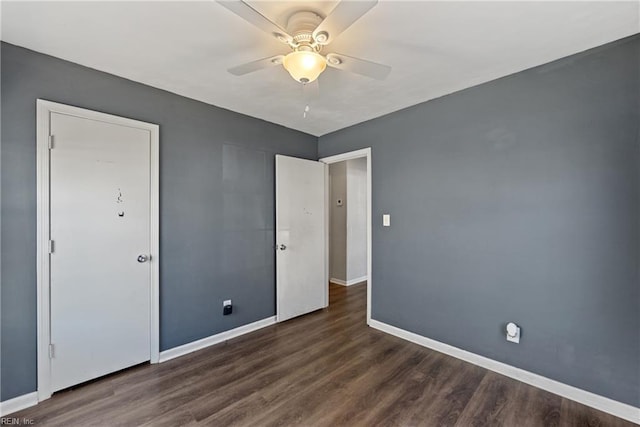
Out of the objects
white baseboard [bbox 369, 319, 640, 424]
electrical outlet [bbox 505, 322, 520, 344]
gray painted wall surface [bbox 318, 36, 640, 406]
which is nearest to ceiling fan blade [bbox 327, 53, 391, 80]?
gray painted wall surface [bbox 318, 36, 640, 406]

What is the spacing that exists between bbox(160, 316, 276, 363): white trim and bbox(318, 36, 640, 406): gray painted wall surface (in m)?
1.50

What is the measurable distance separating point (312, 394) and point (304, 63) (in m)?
2.22

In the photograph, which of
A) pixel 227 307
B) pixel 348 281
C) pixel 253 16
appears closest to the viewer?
pixel 253 16

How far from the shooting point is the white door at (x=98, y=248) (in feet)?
6.52

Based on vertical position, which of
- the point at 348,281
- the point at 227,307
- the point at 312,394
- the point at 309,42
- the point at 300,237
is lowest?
the point at 312,394

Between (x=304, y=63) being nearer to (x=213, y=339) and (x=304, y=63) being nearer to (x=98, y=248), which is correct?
(x=98, y=248)

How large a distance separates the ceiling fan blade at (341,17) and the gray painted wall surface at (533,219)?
1.65 metres

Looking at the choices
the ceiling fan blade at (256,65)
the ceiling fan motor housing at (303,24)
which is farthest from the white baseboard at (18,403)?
the ceiling fan motor housing at (303,24)

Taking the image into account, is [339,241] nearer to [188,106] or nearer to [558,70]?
[188,106]

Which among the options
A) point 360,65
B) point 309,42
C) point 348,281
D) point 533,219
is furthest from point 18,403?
point 348,281

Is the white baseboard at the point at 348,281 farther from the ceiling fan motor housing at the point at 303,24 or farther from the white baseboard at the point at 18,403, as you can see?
the ceiling fan motor housing at the point at 303,24

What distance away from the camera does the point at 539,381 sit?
208 centimetres

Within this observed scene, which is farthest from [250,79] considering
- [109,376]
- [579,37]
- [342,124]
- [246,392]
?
[109,376]

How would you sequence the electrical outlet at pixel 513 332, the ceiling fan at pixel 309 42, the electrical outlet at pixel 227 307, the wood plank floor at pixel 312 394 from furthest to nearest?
the electrical outlet at pixel 227 307
the electrical outlet at pixel 513 332
the wood plank floor at pixel 312 394
the ceiling fan at pixel 309 42
